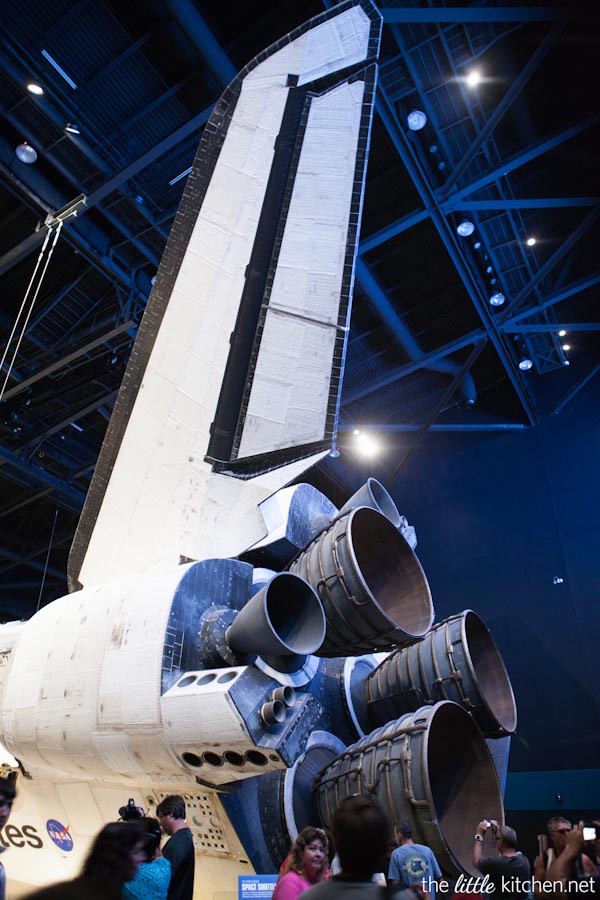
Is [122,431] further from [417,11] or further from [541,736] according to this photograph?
[541,736]

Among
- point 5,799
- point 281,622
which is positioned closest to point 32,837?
point 281,622

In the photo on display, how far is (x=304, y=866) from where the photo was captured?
8.28ft

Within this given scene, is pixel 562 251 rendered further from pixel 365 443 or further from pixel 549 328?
pixel 365 443

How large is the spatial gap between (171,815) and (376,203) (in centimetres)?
842

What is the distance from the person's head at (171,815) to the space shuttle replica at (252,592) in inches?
5.7

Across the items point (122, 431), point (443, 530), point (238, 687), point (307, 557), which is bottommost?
point (238, 687)

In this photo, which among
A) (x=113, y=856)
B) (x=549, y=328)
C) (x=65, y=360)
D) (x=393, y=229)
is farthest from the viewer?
(x=549, y=328)

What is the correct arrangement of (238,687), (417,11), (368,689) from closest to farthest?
(238,687)
(368,689)
(417,11)

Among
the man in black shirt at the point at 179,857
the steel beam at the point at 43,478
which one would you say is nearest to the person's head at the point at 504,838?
the man in black shirt at the point at 179,857

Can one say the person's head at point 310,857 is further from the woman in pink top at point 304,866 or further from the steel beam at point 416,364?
the steel beam at point 416,364

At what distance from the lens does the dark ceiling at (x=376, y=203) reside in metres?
6.97

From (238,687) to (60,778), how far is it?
1.61m

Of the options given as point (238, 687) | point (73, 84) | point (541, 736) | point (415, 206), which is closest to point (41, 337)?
point (73, 84)

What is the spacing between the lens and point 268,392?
3734mm
